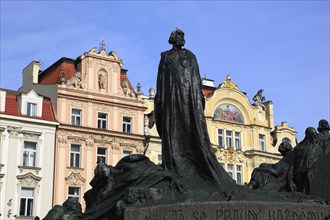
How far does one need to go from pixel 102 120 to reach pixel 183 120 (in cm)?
2687

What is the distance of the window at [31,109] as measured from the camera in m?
32.7

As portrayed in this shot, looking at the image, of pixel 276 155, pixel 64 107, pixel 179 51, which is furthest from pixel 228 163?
pixel 179 51

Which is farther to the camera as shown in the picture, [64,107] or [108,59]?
[108,59]

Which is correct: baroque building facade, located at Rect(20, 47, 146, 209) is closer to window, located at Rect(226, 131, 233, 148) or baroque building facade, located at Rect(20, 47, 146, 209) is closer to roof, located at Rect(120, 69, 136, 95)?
roof, located at Rect(120, 69, 136, 95)

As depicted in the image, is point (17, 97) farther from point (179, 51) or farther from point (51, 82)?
point (179, 51)

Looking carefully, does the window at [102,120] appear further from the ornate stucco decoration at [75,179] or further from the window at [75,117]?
the ornate stucco decoration at [75,179]

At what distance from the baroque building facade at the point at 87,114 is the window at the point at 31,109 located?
1.26 meters

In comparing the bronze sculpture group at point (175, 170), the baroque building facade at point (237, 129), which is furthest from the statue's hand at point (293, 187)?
the baroque building facade at point (237, 129)

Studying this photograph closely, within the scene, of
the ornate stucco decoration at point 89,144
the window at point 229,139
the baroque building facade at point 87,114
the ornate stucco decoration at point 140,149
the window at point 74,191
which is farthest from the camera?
the window at point 229,139

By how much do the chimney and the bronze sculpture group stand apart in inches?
1133

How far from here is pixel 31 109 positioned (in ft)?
108

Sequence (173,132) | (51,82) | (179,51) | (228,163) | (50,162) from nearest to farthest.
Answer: (173,132) → (179,51) → (50,162) → (51,82) → (228,163)

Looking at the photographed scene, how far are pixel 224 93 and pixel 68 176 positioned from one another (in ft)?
43.4

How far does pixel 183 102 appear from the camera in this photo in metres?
8.24
